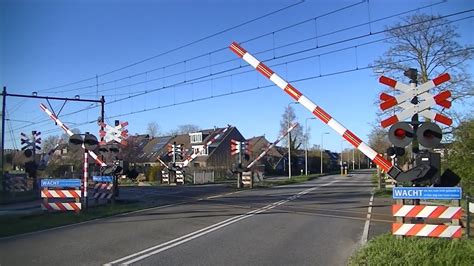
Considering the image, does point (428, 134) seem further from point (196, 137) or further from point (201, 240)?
point (196, 137)

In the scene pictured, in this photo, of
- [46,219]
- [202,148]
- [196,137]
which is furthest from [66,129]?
[196,137]

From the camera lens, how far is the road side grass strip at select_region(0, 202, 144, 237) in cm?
1474

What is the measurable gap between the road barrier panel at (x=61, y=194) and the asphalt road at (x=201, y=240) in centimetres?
224

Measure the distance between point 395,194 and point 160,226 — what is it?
7715 mm

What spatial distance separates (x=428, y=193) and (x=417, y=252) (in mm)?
1751

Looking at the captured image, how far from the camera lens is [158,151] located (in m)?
87.7

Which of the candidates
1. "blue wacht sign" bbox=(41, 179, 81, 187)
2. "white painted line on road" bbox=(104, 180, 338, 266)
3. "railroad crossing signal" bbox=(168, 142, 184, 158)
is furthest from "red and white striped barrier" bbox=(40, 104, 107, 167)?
"railroad crossing signal" bbox=(168, 142, 184, 158)

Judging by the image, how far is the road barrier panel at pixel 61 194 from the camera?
62.4 feet

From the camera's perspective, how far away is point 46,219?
17.1 metres

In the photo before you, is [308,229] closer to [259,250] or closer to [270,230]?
[270,230]

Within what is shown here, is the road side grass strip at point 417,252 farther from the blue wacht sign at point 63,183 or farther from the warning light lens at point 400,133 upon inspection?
the blue wacht sign at point 63,183

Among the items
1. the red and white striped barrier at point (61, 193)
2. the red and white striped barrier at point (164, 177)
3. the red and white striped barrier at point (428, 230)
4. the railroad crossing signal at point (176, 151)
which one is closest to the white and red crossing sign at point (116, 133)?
the red and white striped barrier at point (61, 193)

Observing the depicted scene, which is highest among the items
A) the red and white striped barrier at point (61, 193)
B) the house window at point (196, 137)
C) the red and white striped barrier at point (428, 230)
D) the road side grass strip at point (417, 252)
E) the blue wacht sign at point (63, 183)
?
the house window at point (196, 137)

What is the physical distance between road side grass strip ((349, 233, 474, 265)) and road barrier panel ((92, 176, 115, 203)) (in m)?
15.9
